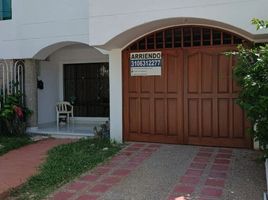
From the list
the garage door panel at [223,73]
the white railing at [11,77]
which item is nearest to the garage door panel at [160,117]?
the garage door panel at [223,73]

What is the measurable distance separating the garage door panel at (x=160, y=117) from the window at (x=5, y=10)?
5.73m

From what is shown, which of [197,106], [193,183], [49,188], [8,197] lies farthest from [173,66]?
[8,197]

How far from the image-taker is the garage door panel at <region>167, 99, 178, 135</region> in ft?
28.3

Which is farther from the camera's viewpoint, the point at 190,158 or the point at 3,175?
the point at 190,158

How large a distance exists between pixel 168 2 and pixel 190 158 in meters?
3.27

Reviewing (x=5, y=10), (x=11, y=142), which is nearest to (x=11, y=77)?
(x=5, y=10)

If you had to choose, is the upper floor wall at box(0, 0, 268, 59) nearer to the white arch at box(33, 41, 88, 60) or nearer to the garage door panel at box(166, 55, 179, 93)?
the white arch at box(33, 41, 88, 60)

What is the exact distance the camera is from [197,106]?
8422 millimetres

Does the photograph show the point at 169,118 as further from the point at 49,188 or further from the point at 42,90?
the point at 42,90

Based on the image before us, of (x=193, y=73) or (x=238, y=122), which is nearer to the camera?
(x=238, y=122)

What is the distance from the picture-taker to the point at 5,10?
37.4 ft

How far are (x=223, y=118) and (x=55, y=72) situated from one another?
6705mm

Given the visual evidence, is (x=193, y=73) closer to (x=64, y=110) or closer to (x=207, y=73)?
(x=207, y=73)

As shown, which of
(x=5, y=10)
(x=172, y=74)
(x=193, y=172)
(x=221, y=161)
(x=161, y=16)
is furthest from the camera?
(x=5, y=10)
